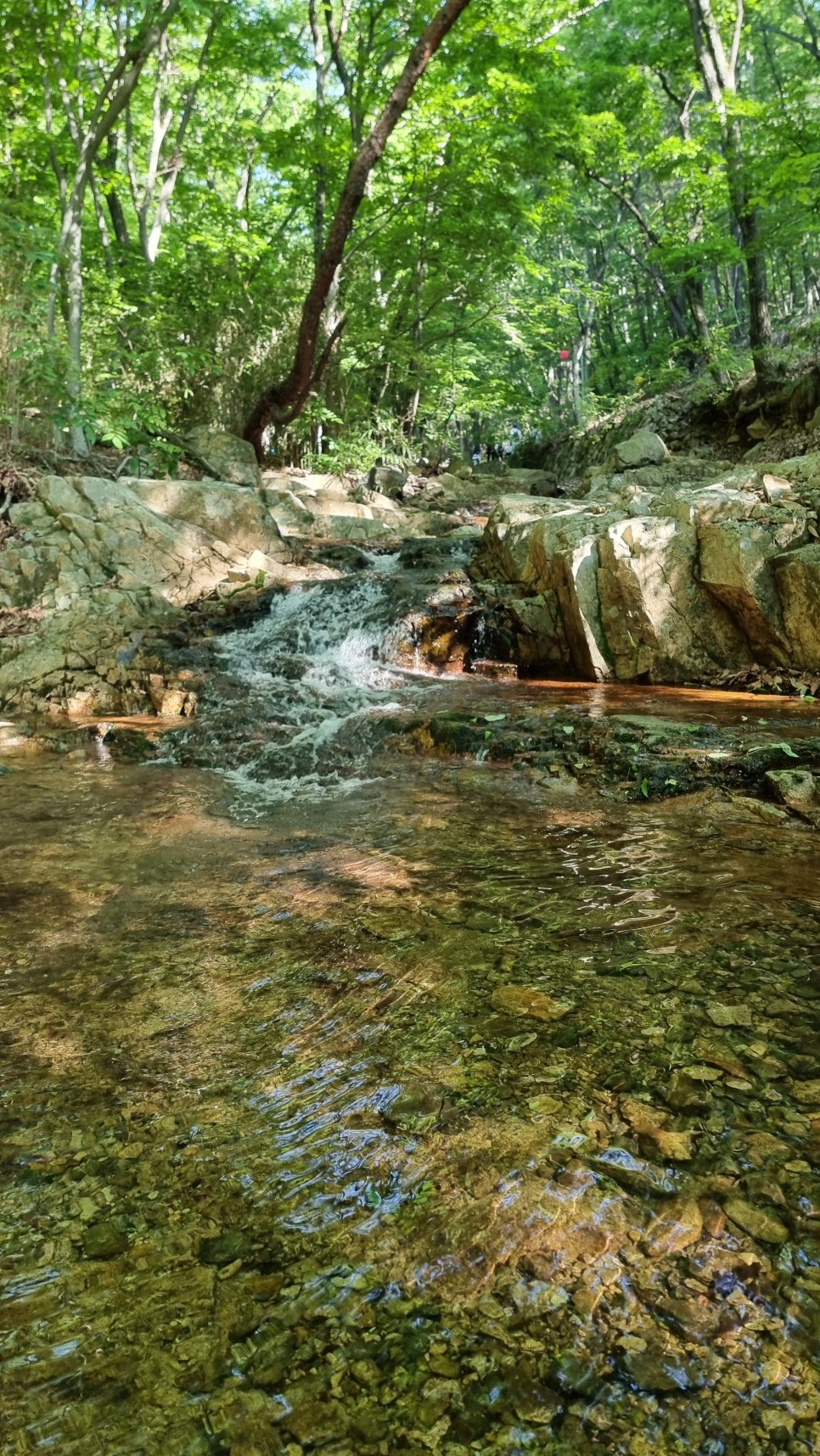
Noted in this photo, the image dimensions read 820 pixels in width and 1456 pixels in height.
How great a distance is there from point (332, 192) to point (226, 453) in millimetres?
5683

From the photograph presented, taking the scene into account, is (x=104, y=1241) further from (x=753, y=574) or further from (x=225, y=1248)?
(x=753, y=574)

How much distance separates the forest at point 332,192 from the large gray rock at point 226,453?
0.59 metres

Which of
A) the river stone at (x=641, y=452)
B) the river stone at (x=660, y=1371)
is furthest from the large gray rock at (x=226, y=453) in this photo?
the river stone at (x=660, y=1371)

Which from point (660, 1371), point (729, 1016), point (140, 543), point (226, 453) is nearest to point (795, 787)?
point (729, 1016)

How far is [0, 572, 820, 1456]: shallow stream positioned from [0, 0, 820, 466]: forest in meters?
8.13

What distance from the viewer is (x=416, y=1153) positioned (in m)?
1.73

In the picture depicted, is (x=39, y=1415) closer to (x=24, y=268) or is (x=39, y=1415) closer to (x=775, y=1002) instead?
(x=775, y=1002)

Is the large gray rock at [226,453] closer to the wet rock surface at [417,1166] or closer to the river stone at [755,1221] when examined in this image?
the wet rock surface at [417,1166]

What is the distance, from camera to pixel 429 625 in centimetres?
895

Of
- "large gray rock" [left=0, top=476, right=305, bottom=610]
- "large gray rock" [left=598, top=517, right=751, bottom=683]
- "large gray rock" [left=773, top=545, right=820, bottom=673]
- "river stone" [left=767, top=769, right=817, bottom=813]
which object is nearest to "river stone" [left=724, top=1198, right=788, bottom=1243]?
"river stone" [left=767, top=769, right=817, bottom=813]

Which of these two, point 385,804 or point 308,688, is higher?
point 308,688

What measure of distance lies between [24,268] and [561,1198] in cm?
1163

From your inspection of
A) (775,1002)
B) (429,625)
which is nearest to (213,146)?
(429,625)

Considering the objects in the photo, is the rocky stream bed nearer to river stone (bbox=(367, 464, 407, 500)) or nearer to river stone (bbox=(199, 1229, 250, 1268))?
river stone (bbox=(199, 1229, 250, 1268))
